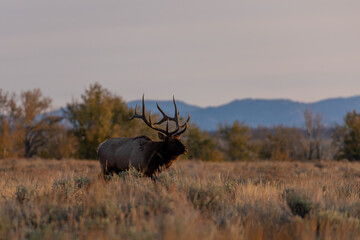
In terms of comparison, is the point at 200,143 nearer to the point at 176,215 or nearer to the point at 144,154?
the point at 144,154

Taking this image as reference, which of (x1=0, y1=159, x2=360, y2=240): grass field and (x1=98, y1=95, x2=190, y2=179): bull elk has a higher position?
(x1=98, y1=95, x2=190, y2=179): bull elk

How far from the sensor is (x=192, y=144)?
162 feet

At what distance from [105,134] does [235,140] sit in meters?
17.0

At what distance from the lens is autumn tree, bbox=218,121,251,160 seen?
51.0 m

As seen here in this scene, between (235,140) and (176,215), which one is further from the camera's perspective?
(235,140)

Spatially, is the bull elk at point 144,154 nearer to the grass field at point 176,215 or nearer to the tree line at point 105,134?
the grass field at point 176,215

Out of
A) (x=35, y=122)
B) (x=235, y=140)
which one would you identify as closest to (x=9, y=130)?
(x=35, y=122)

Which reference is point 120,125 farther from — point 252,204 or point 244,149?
point 252,204

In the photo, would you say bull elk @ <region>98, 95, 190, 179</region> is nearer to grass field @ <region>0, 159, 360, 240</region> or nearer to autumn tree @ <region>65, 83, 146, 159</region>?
grass field @ <region>0, 159, 360, 240</region>

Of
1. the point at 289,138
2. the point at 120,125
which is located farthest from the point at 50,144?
the point at 289,138

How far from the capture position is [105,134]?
39.8 meters

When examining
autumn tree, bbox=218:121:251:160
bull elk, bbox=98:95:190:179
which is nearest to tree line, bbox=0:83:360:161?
autumn tree, bbox=218:121:251:160

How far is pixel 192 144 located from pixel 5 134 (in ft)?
61.6

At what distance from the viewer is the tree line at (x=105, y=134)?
41031 millimetres
